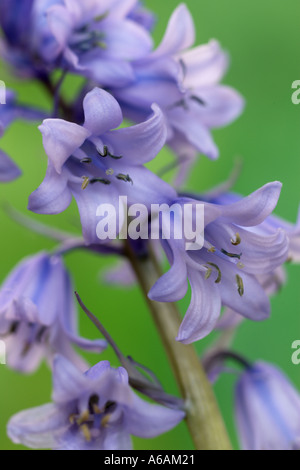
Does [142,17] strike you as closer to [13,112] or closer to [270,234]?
[13,112]

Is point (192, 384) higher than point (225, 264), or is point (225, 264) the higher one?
point (225, 264)

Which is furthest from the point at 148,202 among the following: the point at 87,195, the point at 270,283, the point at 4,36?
the point at 4,36

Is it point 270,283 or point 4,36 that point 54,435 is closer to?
point 270,283

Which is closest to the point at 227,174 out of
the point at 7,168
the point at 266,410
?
the point at 266,410

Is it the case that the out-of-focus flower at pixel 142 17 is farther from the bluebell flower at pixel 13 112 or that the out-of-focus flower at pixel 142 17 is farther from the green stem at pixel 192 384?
the green stem at pixel 192 384

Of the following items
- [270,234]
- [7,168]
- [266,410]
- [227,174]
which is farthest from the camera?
[227,174]

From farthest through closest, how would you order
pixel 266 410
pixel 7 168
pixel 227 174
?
pixel 227 174 < pixel 266 410 < pixel 7 168
